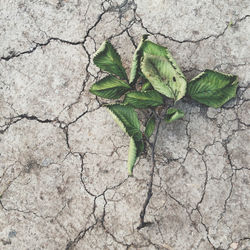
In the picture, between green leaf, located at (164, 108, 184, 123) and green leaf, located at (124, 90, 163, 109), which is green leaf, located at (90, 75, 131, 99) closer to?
green leaf, located at (124, 90, 163, 109)

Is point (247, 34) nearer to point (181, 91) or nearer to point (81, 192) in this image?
point (181, 91)

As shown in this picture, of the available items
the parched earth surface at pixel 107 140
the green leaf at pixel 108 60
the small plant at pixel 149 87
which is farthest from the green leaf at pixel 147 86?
the parched earth surface at pixel 107 140

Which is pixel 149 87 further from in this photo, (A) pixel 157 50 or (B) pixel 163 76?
(A) pixel 157 50

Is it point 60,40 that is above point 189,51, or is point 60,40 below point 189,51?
above

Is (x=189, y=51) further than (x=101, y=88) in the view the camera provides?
Yes

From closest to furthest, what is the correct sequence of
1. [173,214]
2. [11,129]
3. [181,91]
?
[181,91], [173,214], [11,129]

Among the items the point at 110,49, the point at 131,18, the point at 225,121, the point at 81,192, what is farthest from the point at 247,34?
the point at 81,192

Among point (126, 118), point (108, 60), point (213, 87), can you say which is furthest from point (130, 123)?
point (213, 87)
